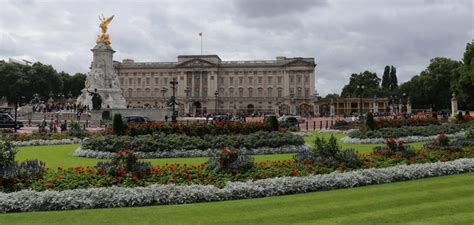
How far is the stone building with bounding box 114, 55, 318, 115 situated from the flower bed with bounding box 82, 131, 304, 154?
94526mm

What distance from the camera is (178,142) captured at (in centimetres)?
1642

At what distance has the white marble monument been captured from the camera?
52.7 metres

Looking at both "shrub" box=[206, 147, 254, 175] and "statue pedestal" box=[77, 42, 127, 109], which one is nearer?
"shrub" box=[206, 147, 254, 175]

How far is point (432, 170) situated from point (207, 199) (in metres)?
6.52

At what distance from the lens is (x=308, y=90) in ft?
369

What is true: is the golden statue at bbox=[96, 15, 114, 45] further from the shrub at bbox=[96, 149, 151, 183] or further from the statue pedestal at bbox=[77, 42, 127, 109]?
the shrub at bbox=[96, 149, 151, 183]

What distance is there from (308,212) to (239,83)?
109957 mm

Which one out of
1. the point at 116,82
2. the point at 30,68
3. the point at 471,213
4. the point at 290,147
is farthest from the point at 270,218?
the point at 30,68

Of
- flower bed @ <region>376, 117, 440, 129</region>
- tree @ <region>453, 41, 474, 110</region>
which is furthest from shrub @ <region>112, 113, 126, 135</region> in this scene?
tree @ <region>453, 41, 474, 110</region>

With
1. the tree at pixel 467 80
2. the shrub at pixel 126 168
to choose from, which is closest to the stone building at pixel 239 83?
the tree at pixel 467 80

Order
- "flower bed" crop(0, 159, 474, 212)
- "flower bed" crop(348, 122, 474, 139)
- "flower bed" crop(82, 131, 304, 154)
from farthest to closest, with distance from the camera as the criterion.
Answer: "flower bed" crop(348, 122, 474, 139) < "flower bed" crop(82, 131, 304, 154) < "flower bed" crop(0, 159, 474, 212)

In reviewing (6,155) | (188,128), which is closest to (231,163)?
(6,155)

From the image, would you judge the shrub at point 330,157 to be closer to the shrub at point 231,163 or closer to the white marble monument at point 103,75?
the shrub at point 231,163

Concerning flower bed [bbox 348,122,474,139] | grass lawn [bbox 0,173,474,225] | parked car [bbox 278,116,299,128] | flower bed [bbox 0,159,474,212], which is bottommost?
grass lawn [bbox 0,173,474,225]
